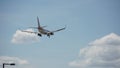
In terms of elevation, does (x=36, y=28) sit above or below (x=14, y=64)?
above

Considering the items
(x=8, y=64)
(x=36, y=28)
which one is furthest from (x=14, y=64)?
(x=36, y=28)

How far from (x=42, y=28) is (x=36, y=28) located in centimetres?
397

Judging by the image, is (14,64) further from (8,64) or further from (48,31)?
(48,31)

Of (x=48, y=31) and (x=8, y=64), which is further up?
(x=48, y=31)

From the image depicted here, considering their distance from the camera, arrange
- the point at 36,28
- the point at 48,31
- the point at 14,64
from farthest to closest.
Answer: the point at 36,28, the point at 48,31, the point at 14,64

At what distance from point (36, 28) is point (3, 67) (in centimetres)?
→ 3764

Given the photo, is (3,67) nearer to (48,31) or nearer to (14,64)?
(14,64)

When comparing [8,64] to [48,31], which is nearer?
[8,64]

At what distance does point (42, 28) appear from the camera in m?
108

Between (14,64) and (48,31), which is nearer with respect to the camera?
(14,64)

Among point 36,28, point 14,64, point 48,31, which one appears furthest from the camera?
point 36,28

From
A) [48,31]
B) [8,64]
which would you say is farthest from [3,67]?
[48,31]

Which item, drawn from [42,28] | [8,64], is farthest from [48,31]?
[8,64]

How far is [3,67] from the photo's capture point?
74.8 m
